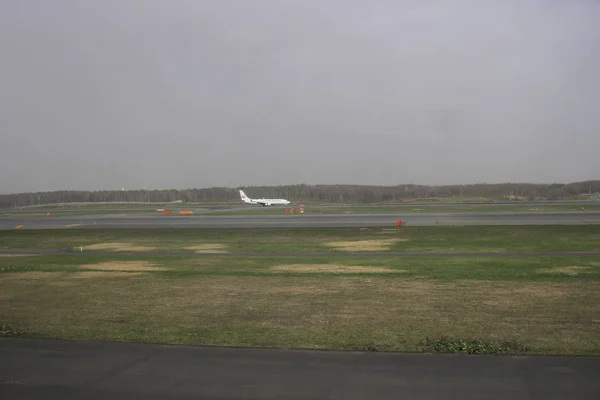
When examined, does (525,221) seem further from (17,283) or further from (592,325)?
(17,283)

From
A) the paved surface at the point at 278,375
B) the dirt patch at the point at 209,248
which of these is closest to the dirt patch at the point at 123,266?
the dirt patch at the point at 209,248

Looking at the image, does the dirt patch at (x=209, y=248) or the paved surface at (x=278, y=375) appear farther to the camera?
the dirt patch at (x=209, y=248)

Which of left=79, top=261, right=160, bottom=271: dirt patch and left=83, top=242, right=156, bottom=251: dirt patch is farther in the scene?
left=83, top=242, right=156, bottom=251: dirt patch

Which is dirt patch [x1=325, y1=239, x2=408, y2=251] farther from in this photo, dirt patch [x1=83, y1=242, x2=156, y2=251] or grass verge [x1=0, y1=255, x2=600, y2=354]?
dirt patch [x1=83, y1=242, x2=156, y2=251]

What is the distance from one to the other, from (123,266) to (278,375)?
61.1ft

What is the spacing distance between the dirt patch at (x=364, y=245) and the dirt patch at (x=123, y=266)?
1208cm

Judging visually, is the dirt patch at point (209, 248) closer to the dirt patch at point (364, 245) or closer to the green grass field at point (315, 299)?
the green grass field at point (315, 299)

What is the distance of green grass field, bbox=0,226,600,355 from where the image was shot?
37.2ft

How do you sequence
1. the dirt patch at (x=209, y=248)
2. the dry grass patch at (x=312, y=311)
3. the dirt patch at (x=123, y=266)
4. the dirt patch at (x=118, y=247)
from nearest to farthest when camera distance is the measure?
the dry grass patch at (x=312, y=311), the dirt patch at (x=123, y=266), the dirt patch at (x=209, y=248), the dirt patch at (x=118, y=247)

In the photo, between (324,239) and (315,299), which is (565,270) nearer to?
(315,299)

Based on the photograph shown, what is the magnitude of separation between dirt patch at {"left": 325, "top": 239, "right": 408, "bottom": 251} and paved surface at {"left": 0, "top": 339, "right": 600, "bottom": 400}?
68.3 ft

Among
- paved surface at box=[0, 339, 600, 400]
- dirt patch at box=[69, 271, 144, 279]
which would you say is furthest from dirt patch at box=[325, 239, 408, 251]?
paved surface at box=[0, 339, 600, 400]

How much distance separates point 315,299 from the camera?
52.0ft

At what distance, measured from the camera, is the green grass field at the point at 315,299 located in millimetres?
11352
